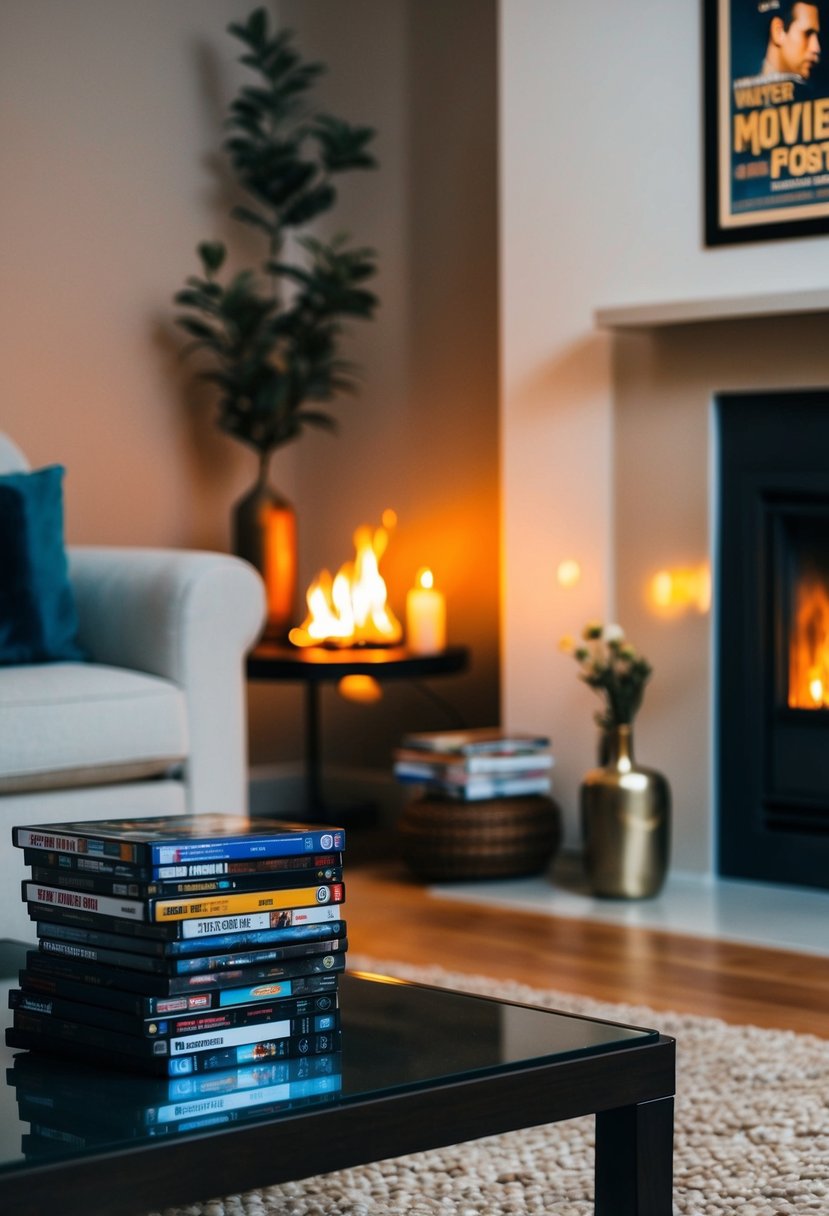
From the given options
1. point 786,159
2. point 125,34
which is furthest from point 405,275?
point 786,159

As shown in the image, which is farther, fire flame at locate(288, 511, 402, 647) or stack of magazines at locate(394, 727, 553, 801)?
fire flame at locate(288, 511, 402, 647)

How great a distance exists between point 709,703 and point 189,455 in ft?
5.50

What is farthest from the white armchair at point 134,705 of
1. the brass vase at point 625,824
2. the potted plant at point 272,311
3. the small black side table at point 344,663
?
the potted plant at point 272,311

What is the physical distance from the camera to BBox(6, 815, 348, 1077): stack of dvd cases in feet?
4.14

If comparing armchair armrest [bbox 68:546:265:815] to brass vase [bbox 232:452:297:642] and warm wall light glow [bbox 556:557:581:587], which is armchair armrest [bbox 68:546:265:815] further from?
brass vase [bbox 232:452:297:642]

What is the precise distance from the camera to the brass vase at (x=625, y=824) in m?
3.42

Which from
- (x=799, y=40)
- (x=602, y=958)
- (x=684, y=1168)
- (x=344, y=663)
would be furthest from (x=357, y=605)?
(x=684, y=1168)

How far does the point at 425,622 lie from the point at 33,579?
1.27 m

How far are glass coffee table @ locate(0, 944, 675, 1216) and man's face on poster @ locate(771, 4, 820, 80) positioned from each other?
8.20ft

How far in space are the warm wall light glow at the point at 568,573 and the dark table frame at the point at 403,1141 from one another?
2480mm

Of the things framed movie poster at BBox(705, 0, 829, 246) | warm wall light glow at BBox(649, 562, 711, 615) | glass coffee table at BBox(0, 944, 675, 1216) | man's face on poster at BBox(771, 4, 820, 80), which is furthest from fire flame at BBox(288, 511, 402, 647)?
glass coffee table at BBox(0, 944, 675, 1216)

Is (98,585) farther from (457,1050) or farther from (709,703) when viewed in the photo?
(457,1050)

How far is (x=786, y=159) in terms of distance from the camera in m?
3.45

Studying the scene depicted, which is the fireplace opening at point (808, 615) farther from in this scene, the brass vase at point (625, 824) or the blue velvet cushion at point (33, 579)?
the blue velvet cushion at point (33, 579)
